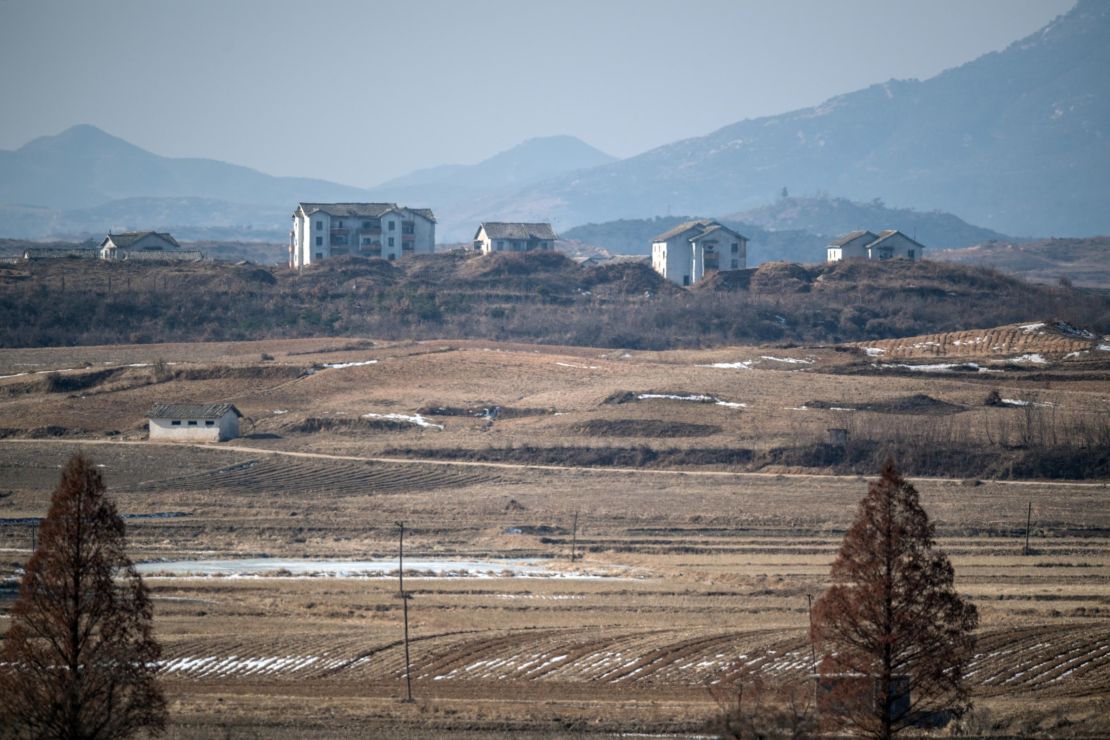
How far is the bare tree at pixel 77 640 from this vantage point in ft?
63.0

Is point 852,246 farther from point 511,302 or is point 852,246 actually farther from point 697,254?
point 511,302

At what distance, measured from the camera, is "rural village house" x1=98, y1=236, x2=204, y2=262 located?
11338cm

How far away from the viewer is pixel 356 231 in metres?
120

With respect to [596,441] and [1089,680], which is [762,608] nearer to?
[1089,680]

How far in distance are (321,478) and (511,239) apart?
6822cm

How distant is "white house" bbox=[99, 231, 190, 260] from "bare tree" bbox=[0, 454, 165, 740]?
96.5m

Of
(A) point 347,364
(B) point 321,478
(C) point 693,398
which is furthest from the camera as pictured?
(A) point 347,364

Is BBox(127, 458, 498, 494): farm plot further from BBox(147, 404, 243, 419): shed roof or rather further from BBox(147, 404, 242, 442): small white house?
BBox(147, 404, 243, 419): shed roof

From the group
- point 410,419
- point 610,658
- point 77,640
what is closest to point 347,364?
point 410,419

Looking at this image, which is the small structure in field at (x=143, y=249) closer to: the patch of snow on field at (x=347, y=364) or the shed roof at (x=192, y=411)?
the patch of snow on field at (x=347, y=364)

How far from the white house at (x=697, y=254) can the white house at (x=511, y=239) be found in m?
10.7

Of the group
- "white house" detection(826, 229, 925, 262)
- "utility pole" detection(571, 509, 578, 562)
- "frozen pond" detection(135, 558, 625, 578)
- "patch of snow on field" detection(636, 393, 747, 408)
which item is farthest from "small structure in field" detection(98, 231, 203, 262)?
"frozen pond" detection(135, 558, 625, 578)

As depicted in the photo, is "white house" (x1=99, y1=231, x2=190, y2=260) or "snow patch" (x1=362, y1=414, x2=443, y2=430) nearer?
"snow patch" (x1=362, y1=414, x2=443, y2=430)

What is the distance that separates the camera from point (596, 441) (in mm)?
61281
